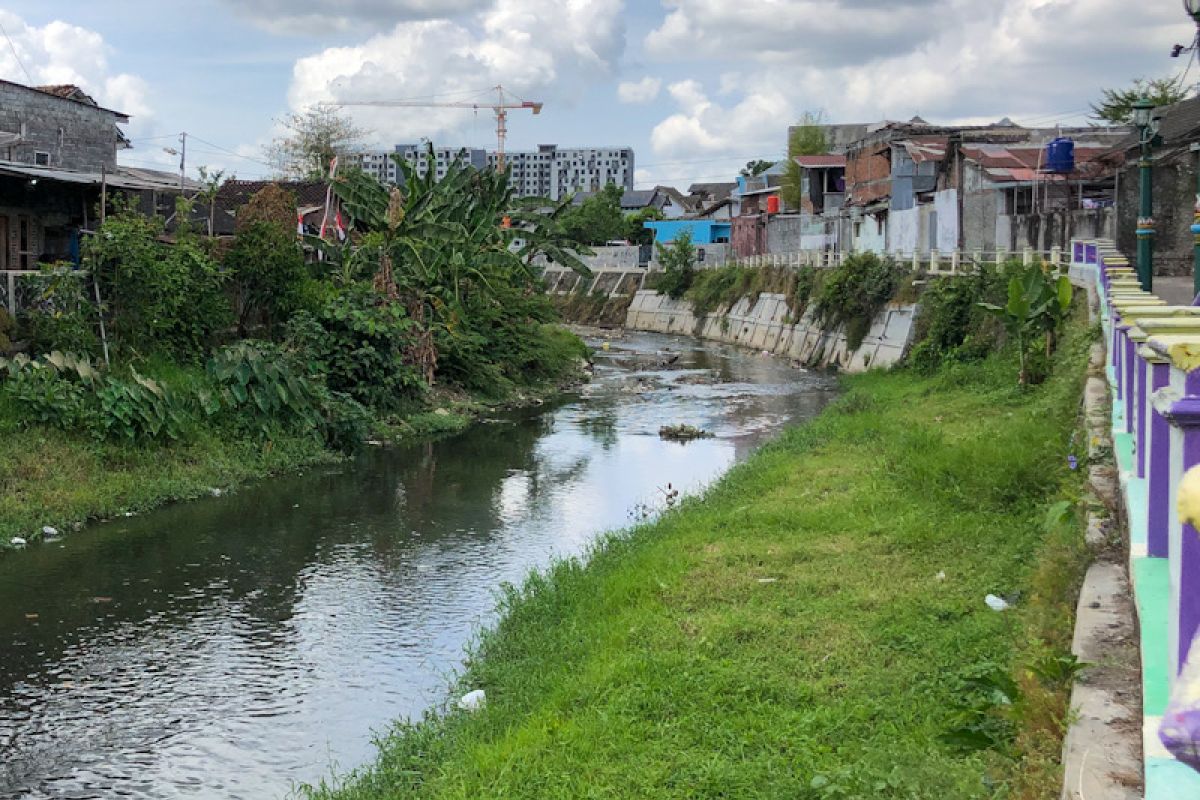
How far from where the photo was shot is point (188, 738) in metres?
9.34

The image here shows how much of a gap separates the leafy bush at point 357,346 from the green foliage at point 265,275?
567mm

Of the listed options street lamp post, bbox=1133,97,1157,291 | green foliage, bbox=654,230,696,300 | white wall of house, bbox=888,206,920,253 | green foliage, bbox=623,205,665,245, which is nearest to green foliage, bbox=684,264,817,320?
green foliage, bbox=654,230,696,300

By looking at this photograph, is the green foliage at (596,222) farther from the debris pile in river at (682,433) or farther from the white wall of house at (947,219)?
the debris pile in river at (682,433)

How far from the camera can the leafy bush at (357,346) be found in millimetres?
24047

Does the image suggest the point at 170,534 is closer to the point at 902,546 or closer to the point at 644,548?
the point at 644,548

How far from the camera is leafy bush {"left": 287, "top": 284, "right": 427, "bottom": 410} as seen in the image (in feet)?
78.9

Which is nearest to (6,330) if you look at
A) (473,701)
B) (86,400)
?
(86,400)

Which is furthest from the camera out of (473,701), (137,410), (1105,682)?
(137,410)

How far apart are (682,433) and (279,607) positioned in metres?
12.6

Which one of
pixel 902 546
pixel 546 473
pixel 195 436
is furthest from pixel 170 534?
pixel 902 546

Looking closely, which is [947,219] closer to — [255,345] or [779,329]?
[779,329]

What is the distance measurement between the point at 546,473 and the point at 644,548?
7578mm

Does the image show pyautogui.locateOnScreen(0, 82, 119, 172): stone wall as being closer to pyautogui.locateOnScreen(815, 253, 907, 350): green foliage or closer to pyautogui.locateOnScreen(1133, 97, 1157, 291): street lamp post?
pyautogui.locateOnScreen(815, 253, 907, 350): green foliage

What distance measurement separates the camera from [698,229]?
80125mm
